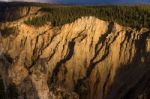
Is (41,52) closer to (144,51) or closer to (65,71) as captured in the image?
(65,71)

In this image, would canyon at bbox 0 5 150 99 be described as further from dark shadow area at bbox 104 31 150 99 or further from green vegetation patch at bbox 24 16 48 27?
green vegetation patch at bbox 24 16 48 27

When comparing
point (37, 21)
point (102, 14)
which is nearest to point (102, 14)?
point (102, 14)

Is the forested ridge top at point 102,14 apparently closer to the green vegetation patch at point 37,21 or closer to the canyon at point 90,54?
the green vegetation patch at point 37,21

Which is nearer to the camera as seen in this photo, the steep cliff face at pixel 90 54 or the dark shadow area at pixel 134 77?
the dark shadow area at pixel 134 77

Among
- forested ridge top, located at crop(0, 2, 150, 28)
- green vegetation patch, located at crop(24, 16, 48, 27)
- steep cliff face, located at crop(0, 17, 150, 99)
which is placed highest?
forested ridge top, located at crop(0, 2, 150, 28)

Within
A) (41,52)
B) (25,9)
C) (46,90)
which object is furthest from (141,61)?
(46,90)

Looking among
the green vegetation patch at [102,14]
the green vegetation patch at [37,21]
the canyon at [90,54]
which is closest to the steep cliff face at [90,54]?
the canyon at [90,54]

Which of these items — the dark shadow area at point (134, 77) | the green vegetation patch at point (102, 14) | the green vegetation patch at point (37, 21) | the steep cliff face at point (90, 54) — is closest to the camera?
the dark shadow area at point (134, 77)

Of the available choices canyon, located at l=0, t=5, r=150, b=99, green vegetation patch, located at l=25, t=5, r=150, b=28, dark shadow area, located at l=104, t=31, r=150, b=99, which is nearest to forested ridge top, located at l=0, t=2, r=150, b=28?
green vegetation patch, located at l=25, t=5, r=150, b=28
